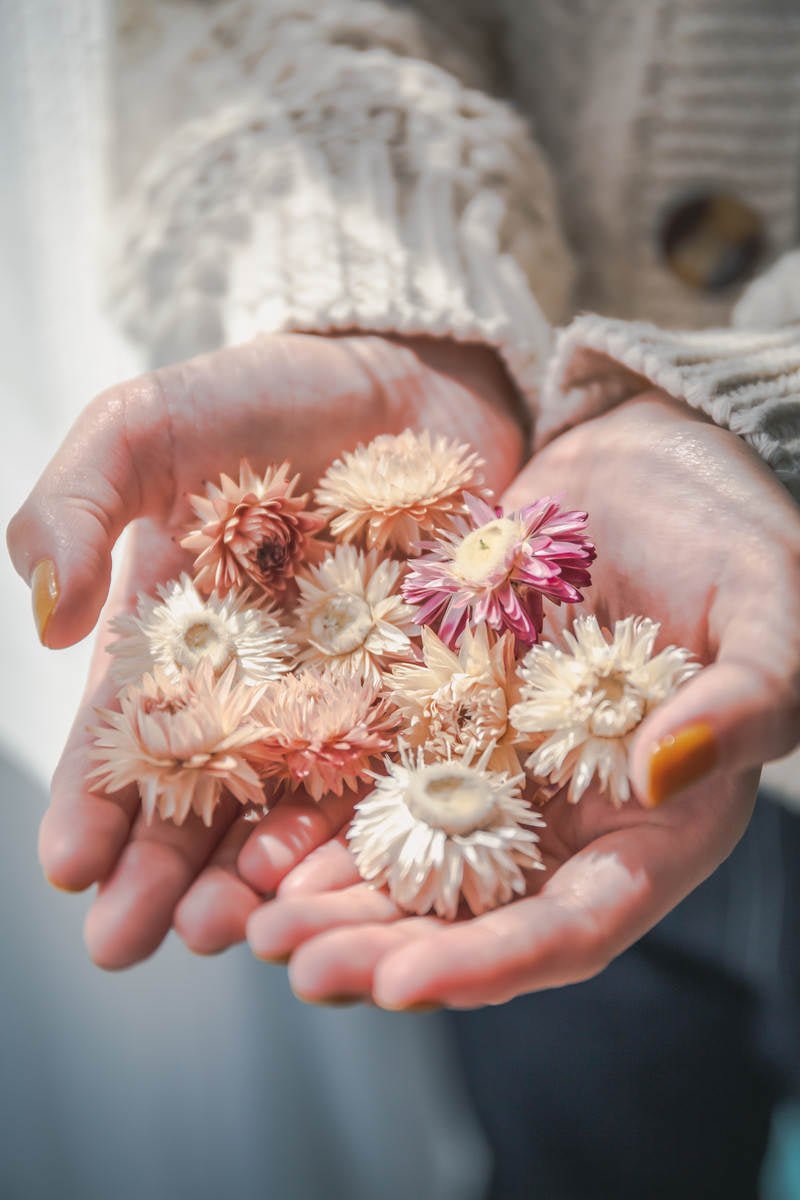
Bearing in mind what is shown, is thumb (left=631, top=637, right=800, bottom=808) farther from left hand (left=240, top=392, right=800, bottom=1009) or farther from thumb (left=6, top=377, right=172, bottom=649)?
thumb (left=6, top=377, right=172, bottom=649)

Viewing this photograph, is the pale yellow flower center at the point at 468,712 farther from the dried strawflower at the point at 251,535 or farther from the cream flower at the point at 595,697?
the dried strawflower at the point at 251,535

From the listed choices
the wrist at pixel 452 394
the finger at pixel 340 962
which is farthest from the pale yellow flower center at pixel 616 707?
the wrist at pixel 452 394

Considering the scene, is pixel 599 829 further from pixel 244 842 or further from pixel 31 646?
pixel 31 646

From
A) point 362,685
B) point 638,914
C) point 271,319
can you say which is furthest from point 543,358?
point 638,914

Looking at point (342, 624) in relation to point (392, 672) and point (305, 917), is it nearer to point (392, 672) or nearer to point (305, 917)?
point (392, 672)

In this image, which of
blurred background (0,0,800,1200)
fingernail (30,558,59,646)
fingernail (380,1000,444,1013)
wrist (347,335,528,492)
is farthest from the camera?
blurred background (0,0,800,1200)

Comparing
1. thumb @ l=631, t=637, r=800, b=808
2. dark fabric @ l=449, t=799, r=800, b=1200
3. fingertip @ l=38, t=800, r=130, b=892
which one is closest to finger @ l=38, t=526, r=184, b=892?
fingertip @ l=38, t=800, r=130, b=892

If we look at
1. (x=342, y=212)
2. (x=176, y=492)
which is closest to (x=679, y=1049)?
(x=176, y=492)
